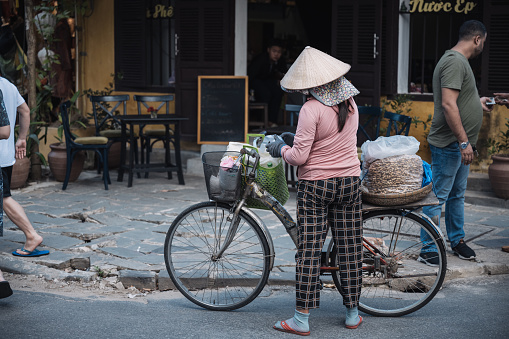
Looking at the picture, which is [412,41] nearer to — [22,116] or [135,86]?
[135,86]

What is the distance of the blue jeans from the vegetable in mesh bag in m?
1.14

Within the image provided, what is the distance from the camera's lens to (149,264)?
6.14 m

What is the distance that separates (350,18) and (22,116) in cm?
525

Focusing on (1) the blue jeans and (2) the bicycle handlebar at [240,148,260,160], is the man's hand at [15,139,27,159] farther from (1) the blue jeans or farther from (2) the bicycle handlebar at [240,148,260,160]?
(1) the blue jeans

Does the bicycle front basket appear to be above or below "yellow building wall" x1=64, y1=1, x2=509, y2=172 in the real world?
below

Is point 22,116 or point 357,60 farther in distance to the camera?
point 357,60

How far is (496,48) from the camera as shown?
363 inches

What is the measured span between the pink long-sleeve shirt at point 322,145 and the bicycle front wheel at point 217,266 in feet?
2.01

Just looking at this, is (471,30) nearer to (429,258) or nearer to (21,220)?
(429,258)

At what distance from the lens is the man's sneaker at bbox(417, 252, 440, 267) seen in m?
4.96

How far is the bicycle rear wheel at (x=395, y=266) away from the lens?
4.82 metres

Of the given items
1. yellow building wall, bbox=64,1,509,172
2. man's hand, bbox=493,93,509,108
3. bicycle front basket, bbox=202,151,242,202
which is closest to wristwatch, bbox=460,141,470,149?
man's hand, bbox=493,93,509,108

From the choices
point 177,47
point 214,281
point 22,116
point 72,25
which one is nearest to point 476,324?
point 214,281

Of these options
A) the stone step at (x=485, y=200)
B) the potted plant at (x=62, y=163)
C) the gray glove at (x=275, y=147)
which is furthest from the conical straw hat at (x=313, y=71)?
the potted plant at (x=62, y=163)
